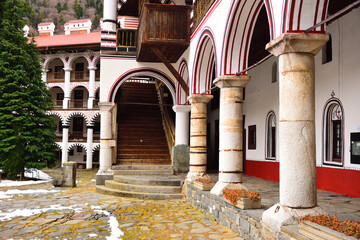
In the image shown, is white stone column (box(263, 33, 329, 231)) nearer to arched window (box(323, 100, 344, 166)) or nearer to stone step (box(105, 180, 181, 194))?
arched window (box(323, 100, 344, 166))

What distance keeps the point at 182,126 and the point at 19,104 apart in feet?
23.7

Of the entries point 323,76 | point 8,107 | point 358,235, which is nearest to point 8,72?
point 8,107

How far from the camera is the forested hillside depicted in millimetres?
69944

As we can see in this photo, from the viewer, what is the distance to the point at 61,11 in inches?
2970

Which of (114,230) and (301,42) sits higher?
(301,42)

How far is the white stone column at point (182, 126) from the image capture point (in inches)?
512

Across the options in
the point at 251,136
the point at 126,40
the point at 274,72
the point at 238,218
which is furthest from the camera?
the point at 126,40

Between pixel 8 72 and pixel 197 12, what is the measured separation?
9.13m

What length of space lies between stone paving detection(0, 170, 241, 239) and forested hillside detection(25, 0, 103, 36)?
61.7 m

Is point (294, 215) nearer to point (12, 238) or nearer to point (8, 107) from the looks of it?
point (12, 238)

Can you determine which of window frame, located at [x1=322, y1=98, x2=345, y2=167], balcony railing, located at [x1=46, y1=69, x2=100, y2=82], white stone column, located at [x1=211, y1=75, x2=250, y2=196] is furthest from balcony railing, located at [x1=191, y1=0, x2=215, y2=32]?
balcony railing, located at [x1=46, y1=69, x2=100, y2=82]

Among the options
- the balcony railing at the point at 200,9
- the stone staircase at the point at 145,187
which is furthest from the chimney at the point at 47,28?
the balcony railing at the point at 200,9

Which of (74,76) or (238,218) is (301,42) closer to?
(238,218)

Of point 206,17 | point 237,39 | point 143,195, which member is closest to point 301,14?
point 237,39
